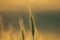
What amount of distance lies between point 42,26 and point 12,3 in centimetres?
29

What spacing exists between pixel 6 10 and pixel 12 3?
0.07 meters

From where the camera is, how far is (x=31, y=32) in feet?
3.82

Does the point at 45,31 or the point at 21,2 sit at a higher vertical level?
the point at 21,2

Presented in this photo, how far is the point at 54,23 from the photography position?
1139 millimetres

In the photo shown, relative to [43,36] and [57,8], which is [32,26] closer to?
[43,36]

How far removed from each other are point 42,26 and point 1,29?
1.06 ft

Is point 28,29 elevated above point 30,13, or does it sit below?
below

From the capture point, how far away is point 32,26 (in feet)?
3.84

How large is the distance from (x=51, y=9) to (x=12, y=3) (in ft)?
1.00

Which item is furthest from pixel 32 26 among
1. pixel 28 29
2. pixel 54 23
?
pixel 54 23

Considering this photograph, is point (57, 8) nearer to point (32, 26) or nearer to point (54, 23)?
point (54, 23)

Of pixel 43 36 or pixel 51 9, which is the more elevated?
pixel 51 9

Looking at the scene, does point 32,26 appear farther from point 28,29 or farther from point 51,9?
point 51,9

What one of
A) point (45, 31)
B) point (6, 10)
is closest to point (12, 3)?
point (6, 10)
